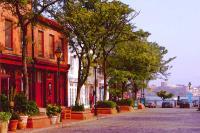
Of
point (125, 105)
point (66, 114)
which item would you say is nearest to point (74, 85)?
point (125, 105)

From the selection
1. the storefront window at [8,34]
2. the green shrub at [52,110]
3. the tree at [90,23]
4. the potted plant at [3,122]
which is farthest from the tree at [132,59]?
the potted plant at [3,122]

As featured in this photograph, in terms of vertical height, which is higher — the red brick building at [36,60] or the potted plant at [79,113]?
the red brick building at [36,60]

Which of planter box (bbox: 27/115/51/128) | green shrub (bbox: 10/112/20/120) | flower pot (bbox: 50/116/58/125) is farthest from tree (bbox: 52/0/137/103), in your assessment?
green shrub (bbox: 10/112/20/120)

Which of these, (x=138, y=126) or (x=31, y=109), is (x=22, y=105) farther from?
(x=138, y=126)

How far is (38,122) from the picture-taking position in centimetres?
2872

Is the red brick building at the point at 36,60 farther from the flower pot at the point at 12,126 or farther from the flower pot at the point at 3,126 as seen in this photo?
the flower pot at the point at 3,126

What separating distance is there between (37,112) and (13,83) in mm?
10464

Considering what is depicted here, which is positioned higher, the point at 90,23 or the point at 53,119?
the point at 90,23

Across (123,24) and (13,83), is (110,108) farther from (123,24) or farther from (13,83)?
(13,83)

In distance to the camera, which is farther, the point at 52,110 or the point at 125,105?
the point at 125,105

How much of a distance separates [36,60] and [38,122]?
45.5 feet

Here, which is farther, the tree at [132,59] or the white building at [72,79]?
the tree at [132,59]

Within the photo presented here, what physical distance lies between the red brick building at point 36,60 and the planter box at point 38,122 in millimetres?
4324

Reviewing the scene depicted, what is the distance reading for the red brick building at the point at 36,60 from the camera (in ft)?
121
